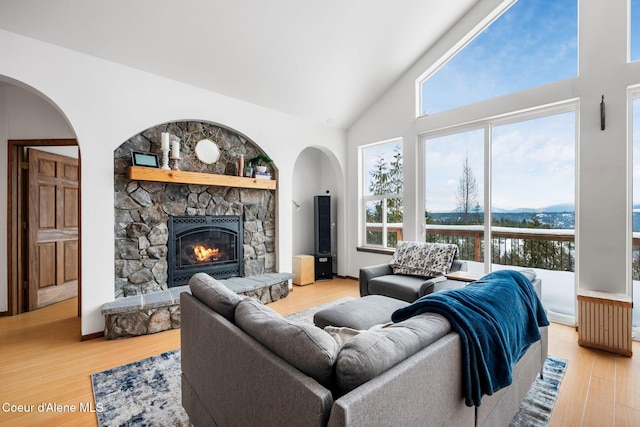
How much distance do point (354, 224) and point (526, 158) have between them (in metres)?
2.67

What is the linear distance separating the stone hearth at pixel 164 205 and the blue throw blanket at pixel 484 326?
9.63 ft

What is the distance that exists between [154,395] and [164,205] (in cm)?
205

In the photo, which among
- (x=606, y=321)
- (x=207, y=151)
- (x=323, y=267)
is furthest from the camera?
(x=323, y=267)

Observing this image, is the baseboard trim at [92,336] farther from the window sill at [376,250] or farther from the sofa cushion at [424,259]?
the window sill at [376,250]

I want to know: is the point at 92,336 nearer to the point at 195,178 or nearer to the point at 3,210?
the point at 195,178

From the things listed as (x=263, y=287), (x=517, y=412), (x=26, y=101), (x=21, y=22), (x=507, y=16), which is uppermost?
(x=507, y=16)

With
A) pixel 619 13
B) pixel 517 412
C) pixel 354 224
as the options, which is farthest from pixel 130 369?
pixel 619 13

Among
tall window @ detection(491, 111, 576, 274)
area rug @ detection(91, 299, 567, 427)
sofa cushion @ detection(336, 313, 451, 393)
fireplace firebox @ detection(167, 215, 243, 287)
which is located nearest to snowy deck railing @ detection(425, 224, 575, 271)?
tall window @ detection(491, 111, 576, 274)

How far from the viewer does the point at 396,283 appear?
10.7 ft

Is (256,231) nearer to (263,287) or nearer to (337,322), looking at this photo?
(263,287)

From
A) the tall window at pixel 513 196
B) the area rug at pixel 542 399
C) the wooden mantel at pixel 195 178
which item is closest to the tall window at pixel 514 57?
the tall window at pixel 513 196

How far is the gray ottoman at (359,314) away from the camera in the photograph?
2146 millimetres

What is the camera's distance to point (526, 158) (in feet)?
11.4

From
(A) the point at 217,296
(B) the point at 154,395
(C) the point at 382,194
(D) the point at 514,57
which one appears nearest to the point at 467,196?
(C) the point at 382,194
